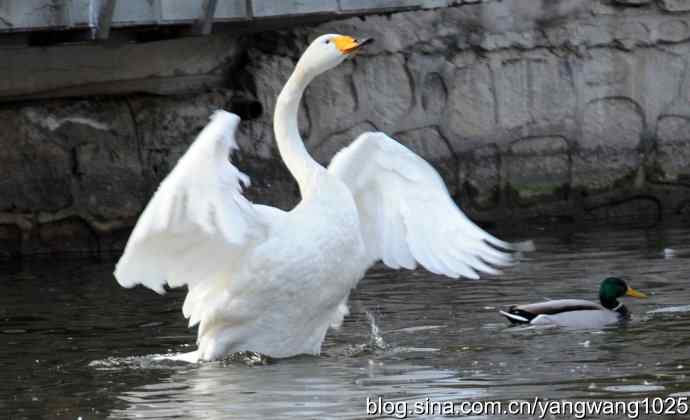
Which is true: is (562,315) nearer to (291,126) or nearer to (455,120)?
(291,126)

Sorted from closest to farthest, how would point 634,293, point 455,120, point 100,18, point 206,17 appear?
1. point 634,293
2. point 100,18
3. point 206,17
4. point 455,120

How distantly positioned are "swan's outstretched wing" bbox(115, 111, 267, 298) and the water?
0.59 m

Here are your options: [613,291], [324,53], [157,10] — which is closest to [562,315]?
[613,291]

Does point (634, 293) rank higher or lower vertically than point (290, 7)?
lower

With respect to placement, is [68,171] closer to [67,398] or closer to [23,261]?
[23,261]

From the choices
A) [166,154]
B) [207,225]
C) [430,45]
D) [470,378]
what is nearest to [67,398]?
[207,225]

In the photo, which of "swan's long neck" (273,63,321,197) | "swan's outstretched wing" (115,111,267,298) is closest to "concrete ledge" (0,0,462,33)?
"swan's long neck" (273,63,321,197)

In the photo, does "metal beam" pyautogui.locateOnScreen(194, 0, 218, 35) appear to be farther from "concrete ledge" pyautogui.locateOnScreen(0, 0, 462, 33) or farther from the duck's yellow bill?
the duck's yellow bill

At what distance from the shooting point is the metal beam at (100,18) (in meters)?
12.7

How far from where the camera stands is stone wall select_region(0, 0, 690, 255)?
1503cm

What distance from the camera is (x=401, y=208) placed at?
28.4 ft

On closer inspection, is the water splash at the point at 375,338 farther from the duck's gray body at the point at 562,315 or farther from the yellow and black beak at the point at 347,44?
the yellow and black beak at the point at 347,44

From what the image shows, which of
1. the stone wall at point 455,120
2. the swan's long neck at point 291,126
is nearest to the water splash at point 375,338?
the swan's long neck at point 291,126

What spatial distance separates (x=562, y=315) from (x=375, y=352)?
1294 mm
